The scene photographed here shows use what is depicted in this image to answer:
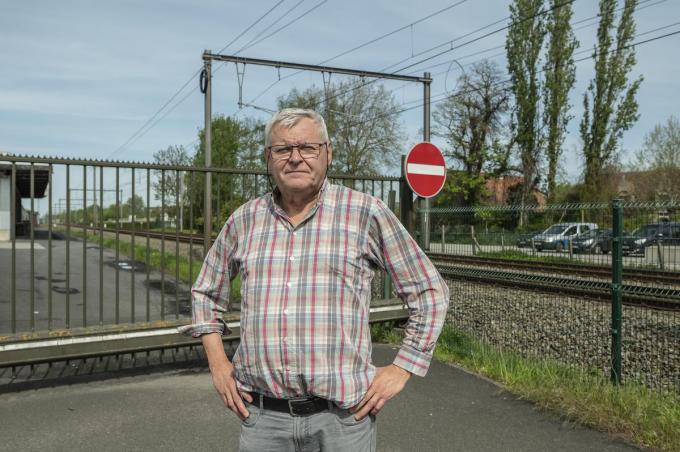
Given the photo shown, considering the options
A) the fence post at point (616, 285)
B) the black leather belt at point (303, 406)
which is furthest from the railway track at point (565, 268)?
the black leather belt at point (303, 406)

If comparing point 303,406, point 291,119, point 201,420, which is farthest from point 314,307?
point 201,420

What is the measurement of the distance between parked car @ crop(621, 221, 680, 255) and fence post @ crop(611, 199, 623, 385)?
9.4 inches

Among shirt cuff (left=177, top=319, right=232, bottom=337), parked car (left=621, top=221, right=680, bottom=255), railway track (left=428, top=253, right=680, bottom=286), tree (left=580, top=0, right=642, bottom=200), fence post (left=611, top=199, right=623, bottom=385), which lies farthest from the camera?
tree (left=580, top=0, right=642, bottom=200)

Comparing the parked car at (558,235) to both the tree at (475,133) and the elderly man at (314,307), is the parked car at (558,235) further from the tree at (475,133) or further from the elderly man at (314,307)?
the tree at (475,133)

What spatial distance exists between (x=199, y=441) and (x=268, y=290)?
237cm

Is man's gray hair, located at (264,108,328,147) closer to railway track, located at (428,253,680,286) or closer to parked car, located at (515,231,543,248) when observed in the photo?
railway track, located at (428,253,680,286)

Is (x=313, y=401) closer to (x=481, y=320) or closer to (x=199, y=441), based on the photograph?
(x=199, y=441)

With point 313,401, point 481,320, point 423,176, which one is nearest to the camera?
point 313,401

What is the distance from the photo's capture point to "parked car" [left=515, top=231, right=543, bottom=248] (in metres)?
6.80

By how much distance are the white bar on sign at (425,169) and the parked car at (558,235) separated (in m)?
1.38

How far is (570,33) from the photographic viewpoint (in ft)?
119

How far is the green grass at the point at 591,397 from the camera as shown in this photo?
→ 3.99 m

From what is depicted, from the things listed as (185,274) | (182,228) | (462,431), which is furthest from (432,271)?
(185,274)

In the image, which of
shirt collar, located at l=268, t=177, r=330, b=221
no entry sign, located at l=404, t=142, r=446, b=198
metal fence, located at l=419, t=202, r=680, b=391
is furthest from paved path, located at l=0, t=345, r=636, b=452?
no entry sign, located at l=404, t=142, r=446, b=198
